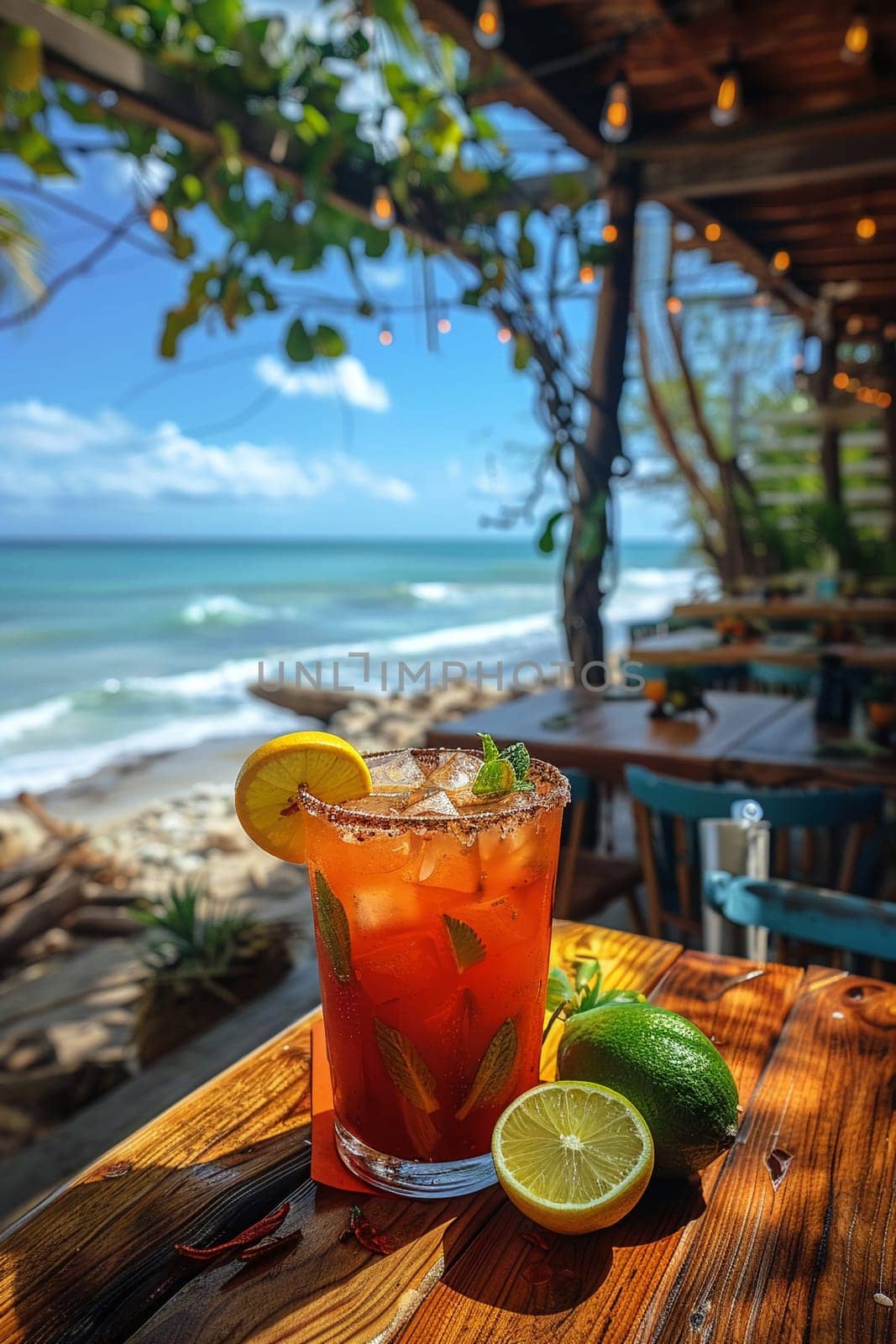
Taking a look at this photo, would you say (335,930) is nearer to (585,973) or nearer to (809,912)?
(585,973)

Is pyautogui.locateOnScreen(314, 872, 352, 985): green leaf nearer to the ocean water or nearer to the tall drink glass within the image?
the tall drink glass

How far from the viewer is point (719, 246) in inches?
226

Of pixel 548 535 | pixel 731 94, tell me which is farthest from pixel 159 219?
pixel 731 94

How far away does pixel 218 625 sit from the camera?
2186 cm

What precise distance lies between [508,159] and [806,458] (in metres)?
11.9

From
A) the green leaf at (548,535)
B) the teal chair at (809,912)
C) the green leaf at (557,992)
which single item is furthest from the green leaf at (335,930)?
the green leaf at (548,535)

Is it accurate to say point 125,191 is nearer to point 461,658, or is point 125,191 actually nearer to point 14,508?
point 461,658

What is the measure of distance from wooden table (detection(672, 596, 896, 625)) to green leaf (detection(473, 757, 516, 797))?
5199 mm

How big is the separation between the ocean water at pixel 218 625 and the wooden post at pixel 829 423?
10.6ft

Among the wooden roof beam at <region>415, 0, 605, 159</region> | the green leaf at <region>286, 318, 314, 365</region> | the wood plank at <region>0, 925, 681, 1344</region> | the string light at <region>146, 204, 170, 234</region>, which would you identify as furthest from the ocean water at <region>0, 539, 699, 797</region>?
the wood plank at <region>0, 925, 681, 1344</region>

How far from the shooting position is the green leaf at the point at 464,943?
641 mm

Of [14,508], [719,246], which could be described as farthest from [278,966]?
[14,508]

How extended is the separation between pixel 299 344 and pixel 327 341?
107mm

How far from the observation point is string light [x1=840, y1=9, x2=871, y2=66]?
121 inches
